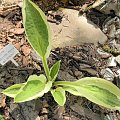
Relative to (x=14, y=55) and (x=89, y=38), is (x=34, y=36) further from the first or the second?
(x=89, y=38)

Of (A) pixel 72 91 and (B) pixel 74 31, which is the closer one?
(A) pixel 72 91

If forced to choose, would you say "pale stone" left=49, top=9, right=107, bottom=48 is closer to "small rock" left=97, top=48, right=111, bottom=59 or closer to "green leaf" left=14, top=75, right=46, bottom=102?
"small rock" left=97, top=48, right=111, bottom=59

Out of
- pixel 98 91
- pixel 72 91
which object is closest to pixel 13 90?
pixel 72 91

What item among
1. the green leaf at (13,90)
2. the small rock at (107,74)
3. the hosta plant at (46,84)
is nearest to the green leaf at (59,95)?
the hosta plant at (46,84)

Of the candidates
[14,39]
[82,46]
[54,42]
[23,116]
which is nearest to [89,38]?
[82,46]

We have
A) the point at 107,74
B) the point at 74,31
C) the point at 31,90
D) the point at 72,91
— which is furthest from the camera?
the point at 74,31

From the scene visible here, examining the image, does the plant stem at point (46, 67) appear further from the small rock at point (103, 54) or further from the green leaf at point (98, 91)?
the small rock at point (103, 54)

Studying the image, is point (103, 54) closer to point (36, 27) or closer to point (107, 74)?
point (107, 74)
